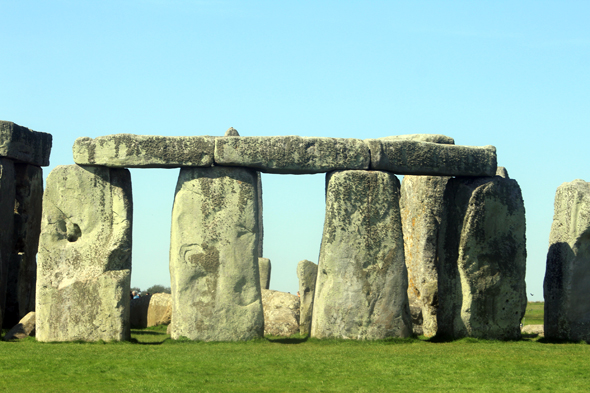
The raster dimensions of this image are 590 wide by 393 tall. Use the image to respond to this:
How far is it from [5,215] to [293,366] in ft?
22.1

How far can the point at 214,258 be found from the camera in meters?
12.9

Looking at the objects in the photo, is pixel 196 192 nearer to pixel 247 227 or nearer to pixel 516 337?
pixel 247 227

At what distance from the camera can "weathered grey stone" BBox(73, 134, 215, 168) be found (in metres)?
12.8

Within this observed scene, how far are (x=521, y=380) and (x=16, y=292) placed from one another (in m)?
→ 9.66

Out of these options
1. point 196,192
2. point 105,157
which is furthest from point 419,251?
point 105,157

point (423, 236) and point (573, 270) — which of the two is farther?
point (423, 236)

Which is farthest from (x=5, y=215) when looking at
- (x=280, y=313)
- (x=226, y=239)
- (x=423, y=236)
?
(x=423, y=236)

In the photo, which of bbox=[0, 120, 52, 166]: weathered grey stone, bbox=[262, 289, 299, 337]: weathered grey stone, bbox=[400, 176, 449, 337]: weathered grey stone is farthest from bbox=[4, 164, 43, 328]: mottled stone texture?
bbox=[400, 176, 449, 337]: weathered grey stone

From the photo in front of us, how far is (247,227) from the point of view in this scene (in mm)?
12992

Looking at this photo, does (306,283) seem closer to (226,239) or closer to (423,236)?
(423,236)

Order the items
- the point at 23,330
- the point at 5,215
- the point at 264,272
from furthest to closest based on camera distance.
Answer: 1. the point at 264,272
2. the point at 5,215
3. the point at 23,330

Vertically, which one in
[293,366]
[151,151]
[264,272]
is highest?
[151,151]

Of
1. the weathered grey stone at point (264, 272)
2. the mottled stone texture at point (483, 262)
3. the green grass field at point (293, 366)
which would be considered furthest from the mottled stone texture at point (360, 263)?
the weathered grey stone at point (264, 272)

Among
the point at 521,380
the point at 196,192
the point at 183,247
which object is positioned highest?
the point at 196,192
